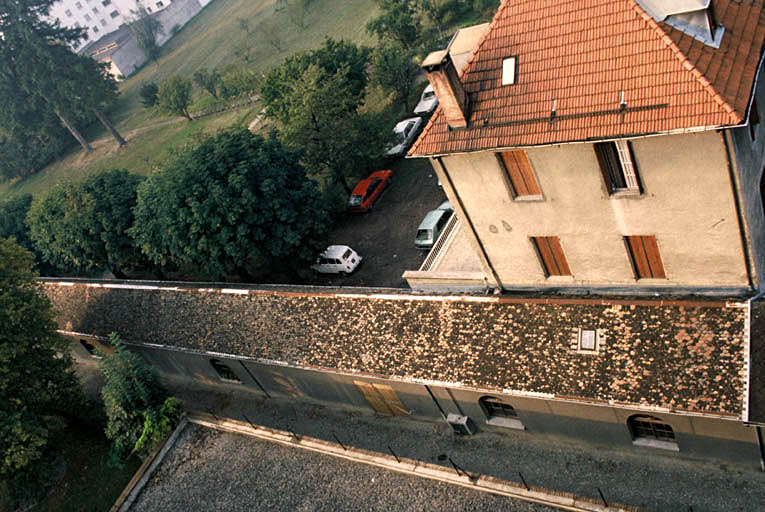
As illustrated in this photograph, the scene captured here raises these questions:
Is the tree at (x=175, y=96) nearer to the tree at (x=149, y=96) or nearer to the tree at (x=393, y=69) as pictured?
the tree at (x=149, y=96)

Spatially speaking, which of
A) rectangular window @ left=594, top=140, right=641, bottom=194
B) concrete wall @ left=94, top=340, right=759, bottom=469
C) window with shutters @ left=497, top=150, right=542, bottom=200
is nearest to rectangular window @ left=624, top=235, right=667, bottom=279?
rectangular window @ left=594, top=140, right=641, bottom=194

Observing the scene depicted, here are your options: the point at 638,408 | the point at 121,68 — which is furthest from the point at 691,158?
the point at 121,68

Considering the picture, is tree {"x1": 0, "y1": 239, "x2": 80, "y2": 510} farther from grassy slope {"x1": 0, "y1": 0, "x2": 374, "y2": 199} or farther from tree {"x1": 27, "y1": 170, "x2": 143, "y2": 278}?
grassy slope {"x1": 0, "y1": 0, "x2": 374, "y2": 199}

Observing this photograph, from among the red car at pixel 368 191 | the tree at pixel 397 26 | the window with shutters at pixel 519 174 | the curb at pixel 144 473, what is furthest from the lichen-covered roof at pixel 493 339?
the tree at pixel 397 26

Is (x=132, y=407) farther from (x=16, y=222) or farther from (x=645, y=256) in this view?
(x=16, y=222)

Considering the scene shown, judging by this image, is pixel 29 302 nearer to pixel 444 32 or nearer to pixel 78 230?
pixel 78 230
